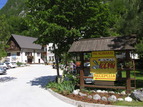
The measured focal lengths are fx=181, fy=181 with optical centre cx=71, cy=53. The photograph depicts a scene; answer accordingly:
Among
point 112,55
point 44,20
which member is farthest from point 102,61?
point 44,20

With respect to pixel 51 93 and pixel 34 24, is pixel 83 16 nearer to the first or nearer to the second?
pixel 34 24

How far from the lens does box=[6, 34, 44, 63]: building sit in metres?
60.1

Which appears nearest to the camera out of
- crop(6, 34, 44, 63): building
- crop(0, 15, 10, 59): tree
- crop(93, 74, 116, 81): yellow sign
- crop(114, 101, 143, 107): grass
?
crop(114, 101, 143, 107): grass

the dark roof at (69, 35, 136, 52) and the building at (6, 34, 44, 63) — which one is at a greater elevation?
the building at (6, 34, 44, 63)

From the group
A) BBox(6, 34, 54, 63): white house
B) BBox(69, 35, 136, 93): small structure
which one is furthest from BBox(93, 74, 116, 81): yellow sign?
BBox(6, 34, 54, 63): white house

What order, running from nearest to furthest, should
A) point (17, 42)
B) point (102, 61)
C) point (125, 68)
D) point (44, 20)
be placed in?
point (125, 68), point (102, 61), point (44, 20), point (17, 42)

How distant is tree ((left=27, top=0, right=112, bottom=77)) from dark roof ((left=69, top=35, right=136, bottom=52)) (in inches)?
70.6

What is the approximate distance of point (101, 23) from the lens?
550 inches

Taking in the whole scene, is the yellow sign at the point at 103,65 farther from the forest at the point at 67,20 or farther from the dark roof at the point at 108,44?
the forest at the point at 67,20

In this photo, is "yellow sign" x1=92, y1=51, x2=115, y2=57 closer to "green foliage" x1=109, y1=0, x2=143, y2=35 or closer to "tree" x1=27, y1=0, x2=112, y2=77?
"green foliage" x1=109, y1=0, x2=143, y2=35

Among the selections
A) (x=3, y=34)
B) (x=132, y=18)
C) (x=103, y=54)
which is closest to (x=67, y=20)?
(x=103, y=54)

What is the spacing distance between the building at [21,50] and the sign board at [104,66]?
4851cm

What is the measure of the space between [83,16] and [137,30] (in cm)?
496

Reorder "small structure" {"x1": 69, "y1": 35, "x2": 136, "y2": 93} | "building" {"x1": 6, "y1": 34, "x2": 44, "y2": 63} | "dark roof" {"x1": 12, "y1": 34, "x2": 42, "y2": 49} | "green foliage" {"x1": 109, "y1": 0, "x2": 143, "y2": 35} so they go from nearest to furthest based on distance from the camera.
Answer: "green foliage" {"x1": 109, "y1": 0, "x2": 143, "y2": 35} < "small structure" {"x1": 69, "y1": 35, "x2": 136, "y2": 93} < "building" {"x1": 6, "y1": 34, "x2": 44, "y2": 63} < "dark roof" {"x1": 12, "y1": 34, "x2": 42, "y2": 49}
